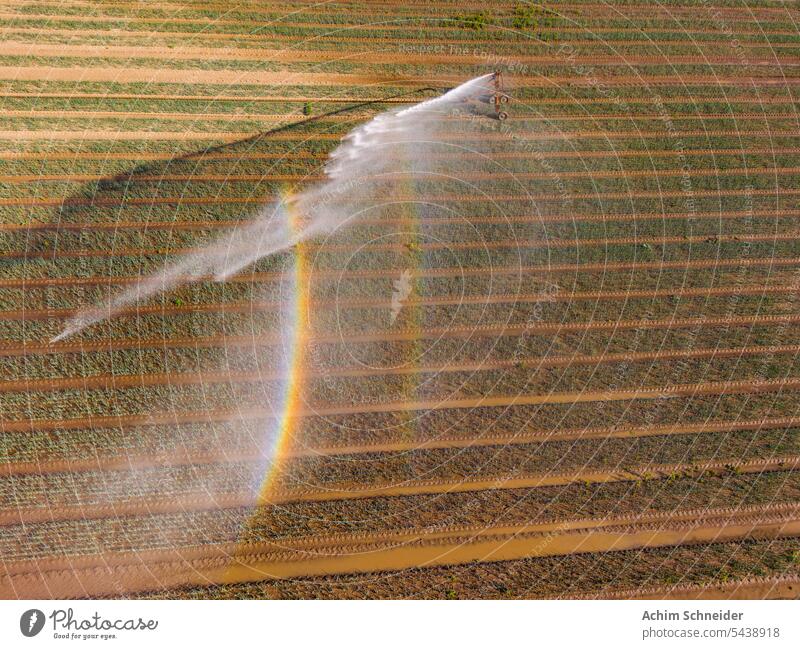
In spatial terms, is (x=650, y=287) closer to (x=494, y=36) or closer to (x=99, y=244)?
(x=494, y=36)

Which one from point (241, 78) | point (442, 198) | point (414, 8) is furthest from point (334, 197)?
point (414, 8)

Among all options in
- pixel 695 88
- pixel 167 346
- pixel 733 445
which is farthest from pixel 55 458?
pixel 695 88

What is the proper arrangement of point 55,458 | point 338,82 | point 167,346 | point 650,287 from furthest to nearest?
point 338,82 < point 650,287 < point 167,346 < point 55,458

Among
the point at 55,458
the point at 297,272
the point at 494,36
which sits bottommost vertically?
the point at 55,458

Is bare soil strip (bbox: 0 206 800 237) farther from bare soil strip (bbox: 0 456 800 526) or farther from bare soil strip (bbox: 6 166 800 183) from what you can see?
bare soil strip (bbox: 0 456 800 526)

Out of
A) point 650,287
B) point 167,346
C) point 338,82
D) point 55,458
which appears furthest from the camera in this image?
point 338,82

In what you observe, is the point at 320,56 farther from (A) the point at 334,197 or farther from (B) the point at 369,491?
(B) the point at 369,491
